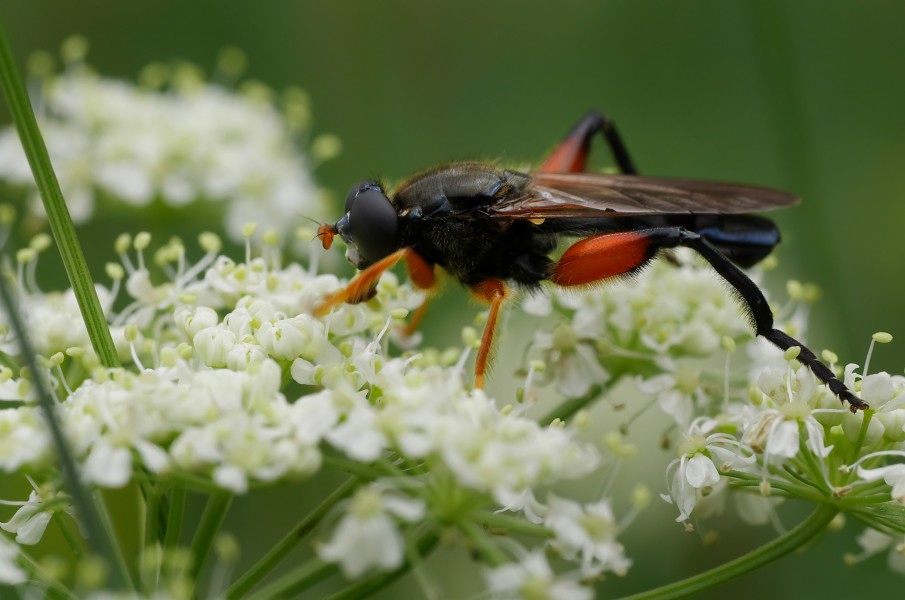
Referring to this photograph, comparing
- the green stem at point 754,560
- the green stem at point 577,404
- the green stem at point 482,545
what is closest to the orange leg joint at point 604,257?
the green stem at point 577,404

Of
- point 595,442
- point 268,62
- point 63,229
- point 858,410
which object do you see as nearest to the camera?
point 63,229

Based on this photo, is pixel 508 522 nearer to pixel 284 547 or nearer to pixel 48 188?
pixel 284 547

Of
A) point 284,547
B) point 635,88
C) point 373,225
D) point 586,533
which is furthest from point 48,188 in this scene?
point 635,88

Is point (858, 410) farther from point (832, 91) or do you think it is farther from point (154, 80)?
point (154, 80)

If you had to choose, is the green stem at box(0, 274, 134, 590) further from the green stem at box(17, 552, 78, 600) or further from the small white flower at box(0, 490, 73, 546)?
the small white flower at box(0, 490, 73, 546)

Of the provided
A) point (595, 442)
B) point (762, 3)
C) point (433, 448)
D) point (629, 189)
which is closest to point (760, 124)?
point (762, 3)

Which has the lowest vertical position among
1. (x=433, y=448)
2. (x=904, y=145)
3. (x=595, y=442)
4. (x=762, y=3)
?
(x=595, y=442)
